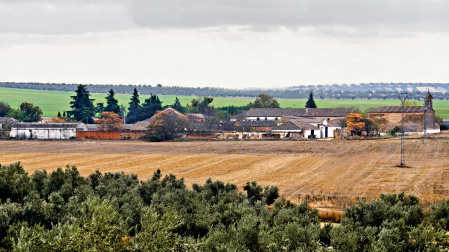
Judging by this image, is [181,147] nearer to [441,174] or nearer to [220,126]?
[220,126]

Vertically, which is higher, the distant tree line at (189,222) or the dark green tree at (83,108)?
the dark green tree at (83,108)

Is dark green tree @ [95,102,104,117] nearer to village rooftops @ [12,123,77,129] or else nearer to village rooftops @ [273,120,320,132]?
village rooftops @ [12,123,77,129]

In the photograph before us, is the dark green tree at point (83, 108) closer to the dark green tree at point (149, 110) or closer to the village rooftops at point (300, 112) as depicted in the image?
the dark green tree at point (149, 110)

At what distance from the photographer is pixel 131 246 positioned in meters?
17.3

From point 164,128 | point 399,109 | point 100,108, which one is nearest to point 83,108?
point 100,108

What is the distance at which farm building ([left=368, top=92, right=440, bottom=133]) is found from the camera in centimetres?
11125

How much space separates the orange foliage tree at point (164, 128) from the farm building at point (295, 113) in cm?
3088

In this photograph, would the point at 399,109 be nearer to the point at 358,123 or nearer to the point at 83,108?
the point at 358,123

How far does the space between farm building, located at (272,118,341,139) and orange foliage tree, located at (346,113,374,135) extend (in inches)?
170

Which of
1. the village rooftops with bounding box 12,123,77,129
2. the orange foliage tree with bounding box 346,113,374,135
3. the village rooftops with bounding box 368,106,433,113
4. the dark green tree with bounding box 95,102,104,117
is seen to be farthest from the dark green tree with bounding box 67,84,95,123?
the village rooftops with bounding box 368,106,433,113

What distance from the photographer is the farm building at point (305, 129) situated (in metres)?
104

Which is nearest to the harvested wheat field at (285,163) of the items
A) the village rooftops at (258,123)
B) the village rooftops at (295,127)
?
the village rooftops at (295,127)

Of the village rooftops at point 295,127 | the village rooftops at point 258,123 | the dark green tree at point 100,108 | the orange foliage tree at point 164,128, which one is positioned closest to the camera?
the orange foliage tree at point 164,128

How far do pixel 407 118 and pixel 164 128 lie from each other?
152ft
